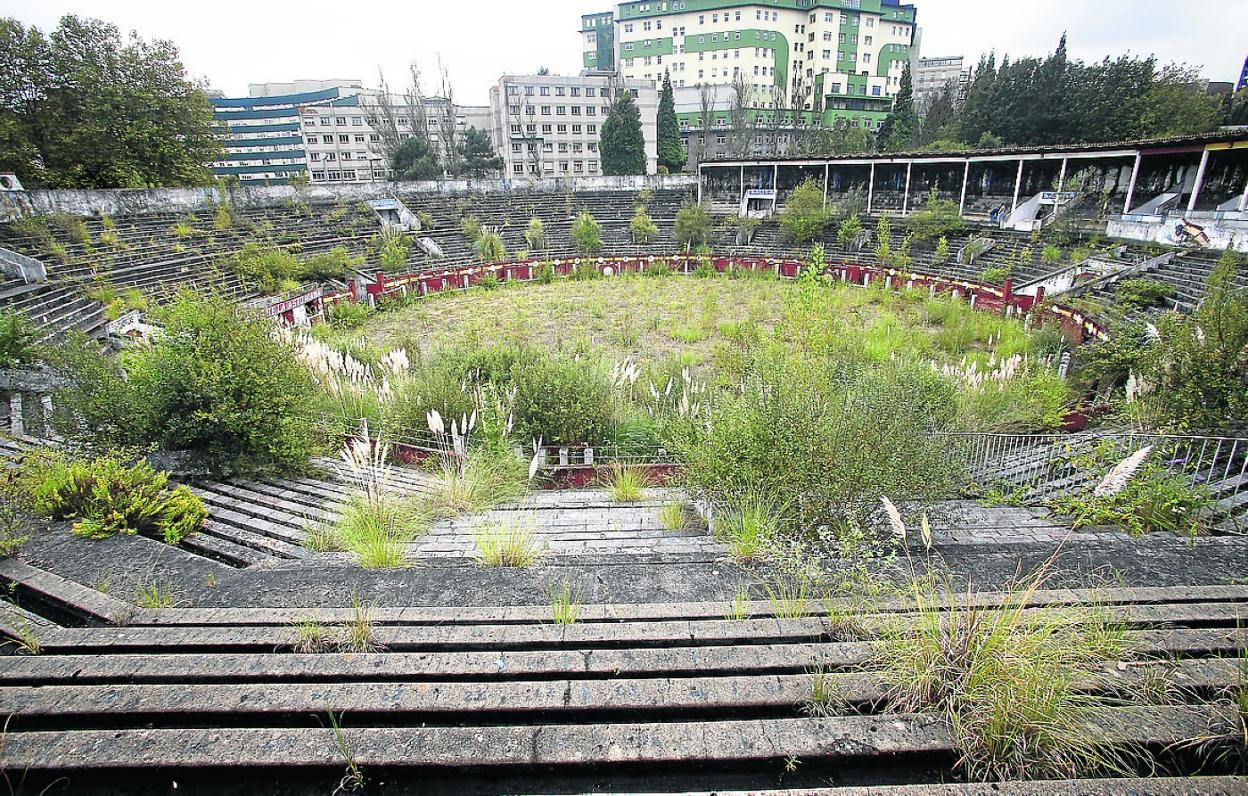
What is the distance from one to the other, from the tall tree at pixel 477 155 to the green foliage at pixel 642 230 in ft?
84.2

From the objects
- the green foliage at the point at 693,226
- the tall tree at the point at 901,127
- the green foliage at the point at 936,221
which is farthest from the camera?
the tall tree at the point at 901,127

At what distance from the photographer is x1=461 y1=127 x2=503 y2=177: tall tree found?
52.0 metres

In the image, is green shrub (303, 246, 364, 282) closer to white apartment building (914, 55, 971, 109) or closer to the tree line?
the tree line

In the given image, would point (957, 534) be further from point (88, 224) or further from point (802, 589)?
point (88, 224)

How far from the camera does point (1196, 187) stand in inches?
789

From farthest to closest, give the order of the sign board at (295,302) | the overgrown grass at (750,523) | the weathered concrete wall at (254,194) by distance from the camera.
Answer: the weathered concrete wall at (254,194) < the sign board at (295,302) < the overgrown grass at (750,523)

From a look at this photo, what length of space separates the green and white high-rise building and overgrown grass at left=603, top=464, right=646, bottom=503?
197ft

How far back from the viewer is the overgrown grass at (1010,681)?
2.35 meters

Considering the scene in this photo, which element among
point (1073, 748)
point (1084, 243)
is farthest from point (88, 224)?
point (1084, 243)

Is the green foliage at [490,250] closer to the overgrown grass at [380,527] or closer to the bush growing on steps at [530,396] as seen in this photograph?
the bush growing on steps at [530,396]

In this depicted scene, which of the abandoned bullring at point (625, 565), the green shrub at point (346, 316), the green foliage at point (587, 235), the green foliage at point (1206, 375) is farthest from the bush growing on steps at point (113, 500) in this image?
the green foliage at point (587, 235)

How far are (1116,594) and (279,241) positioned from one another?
30.4 meters

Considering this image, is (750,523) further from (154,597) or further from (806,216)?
(806,216)

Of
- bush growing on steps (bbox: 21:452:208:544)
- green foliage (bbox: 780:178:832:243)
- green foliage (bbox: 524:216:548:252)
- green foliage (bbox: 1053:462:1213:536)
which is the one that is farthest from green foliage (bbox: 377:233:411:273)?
green foliage (bbox: 1053:462:1213:536)
